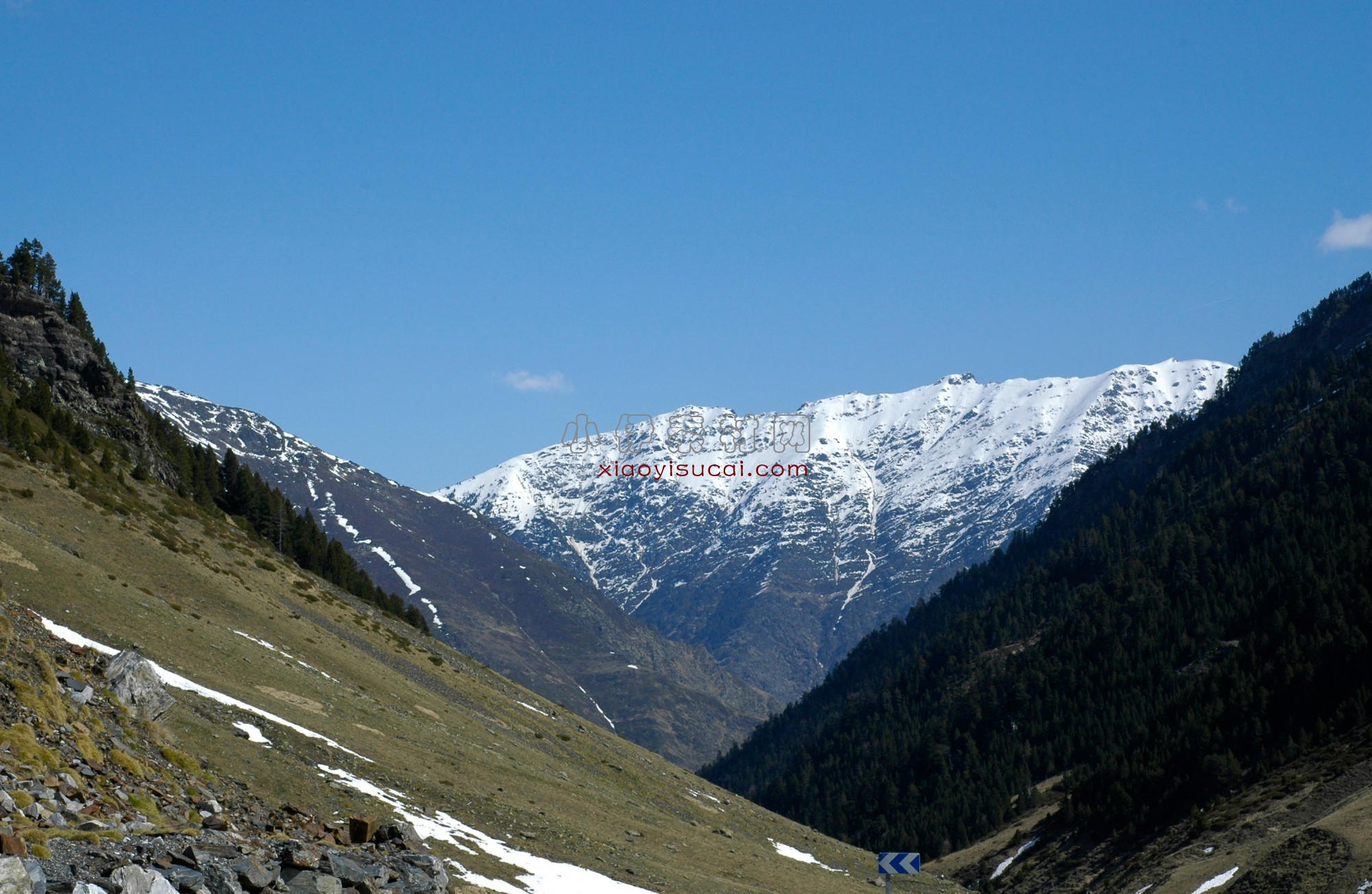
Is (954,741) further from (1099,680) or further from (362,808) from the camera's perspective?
(362,808)

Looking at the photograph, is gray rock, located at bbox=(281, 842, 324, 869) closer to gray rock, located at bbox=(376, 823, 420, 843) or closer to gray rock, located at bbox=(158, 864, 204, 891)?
gray rock, located at bbox=(158, 864, 204, 891)

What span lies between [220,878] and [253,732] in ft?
81.4

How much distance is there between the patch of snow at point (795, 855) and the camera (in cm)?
7675

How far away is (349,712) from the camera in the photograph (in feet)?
182

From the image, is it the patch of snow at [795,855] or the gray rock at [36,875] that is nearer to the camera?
the gray rock at [36,875]

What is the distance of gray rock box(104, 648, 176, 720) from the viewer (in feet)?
105

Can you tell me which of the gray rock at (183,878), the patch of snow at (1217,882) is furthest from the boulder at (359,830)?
the patch of snow at (1217,882)

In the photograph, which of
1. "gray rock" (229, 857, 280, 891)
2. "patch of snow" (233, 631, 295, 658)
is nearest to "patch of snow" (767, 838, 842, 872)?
"patch of snow" (233, 631, 295, 658)

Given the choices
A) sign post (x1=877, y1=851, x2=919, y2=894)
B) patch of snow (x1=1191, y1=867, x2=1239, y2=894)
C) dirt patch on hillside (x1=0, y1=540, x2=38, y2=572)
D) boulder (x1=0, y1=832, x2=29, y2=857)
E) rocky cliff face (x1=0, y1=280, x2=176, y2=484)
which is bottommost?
patch of snow (x1=1191, y1=867, x2=1239, y2=894)

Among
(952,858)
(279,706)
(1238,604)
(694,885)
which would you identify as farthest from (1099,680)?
(279,706)

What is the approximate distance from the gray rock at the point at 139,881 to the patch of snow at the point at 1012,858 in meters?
121

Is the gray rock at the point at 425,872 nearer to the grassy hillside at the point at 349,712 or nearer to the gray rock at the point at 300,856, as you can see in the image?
the gray rock at the point at 300,856

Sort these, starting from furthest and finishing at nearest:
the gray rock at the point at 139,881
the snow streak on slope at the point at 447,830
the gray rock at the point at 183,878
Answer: the snow streak on slope at the point at 447,830, the gray rock at the point at 183,878, the gray rock at the point at 139,881

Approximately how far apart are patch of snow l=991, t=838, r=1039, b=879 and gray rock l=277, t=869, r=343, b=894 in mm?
116314
